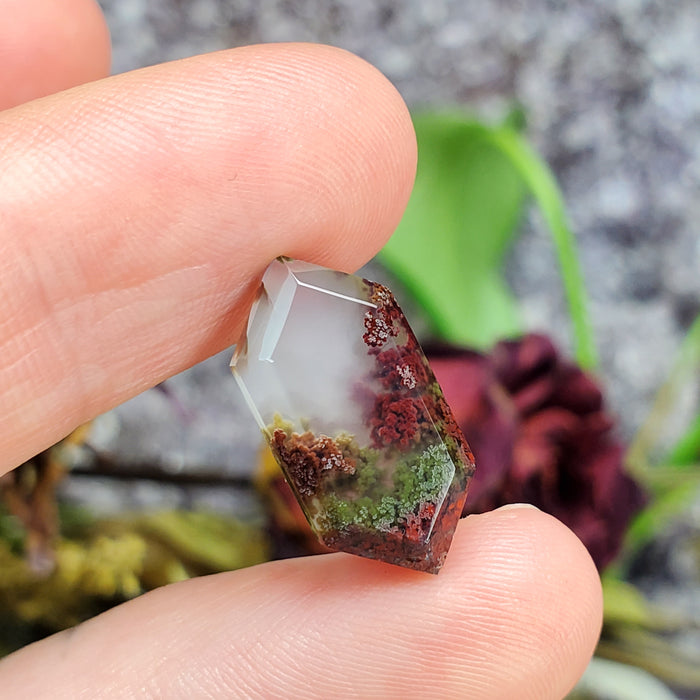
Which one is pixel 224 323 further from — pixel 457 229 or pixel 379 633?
pixel 457 229

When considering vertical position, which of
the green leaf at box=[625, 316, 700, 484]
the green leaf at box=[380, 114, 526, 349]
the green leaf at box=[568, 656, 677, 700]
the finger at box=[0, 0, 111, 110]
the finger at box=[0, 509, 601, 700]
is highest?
the finger at box=[0, 0, 111, 110]

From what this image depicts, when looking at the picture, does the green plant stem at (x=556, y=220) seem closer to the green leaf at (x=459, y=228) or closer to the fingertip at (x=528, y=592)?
the green leaf at (x=459, y=228)

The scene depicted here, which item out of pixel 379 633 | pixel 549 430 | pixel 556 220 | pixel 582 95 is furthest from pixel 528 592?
pixel 582 95

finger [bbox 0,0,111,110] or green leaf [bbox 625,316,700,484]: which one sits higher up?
finger [bbox 0,0,111,110]

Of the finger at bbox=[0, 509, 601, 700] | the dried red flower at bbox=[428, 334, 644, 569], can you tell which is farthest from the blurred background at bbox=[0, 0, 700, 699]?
the finger at bbox=[0, 509, 601, 700]

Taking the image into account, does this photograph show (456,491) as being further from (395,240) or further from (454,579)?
(395,240)

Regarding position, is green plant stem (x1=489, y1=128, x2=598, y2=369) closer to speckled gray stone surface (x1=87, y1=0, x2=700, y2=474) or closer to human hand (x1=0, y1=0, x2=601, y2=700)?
speckled gray stone surface (x1=87, y1=0, x2=700, y2=474)
